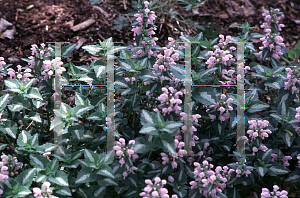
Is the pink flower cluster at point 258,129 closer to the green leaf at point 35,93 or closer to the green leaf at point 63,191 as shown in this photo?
the green leaf at point 63,191

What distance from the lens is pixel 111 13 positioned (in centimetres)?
476

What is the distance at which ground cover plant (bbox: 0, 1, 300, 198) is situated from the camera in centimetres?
231

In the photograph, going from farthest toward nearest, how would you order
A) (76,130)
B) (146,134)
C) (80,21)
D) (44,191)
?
(80,21) < (146,134) < (76,130) < (44,191)

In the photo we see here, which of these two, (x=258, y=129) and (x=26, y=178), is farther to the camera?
(x=258, y=129)

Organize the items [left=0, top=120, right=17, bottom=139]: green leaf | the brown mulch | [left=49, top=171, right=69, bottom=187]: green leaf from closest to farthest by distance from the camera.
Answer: [left=49, top=171, right=69, bottom=187]: green leaf
[left=0, top=120, right=17, bottom=139]: green leaf
the brown mulch

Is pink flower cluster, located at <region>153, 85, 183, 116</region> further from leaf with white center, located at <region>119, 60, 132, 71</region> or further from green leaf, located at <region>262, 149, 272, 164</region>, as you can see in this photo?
green leaf, located at <region>262, 149, 272, 164</region>

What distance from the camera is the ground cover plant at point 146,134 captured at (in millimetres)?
2307

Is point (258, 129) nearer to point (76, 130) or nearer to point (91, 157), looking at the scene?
point (91, 157)

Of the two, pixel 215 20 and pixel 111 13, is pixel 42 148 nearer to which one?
pixel 111 13

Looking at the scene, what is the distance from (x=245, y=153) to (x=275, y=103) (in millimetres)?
785

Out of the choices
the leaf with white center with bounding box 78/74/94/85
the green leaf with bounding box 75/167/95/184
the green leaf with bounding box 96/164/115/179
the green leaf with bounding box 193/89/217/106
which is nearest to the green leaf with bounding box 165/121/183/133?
the green leaf with bounding box 193/89/217/106

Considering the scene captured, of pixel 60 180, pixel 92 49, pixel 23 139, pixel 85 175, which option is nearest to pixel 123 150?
pixel 85 175

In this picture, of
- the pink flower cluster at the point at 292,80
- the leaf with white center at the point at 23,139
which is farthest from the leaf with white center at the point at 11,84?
the pink flower cluster at the point at 292,80

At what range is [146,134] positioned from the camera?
9.24ft
